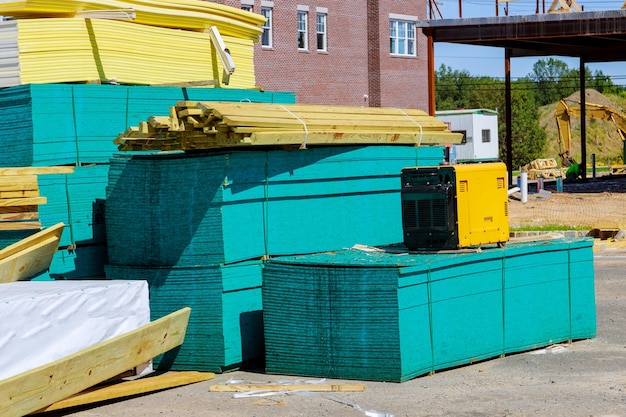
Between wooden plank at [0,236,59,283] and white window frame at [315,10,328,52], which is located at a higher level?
white window frame at [315,10,328,52]

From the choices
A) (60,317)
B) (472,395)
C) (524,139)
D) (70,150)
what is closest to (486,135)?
(524,139)

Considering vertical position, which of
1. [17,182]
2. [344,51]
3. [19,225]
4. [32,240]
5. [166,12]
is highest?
[344,51]

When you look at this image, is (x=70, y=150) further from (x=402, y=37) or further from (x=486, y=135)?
(x=486, y=135)

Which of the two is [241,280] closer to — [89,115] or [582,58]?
[89,115]

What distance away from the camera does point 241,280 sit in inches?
449

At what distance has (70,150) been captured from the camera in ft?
41.8

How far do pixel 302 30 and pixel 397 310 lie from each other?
3444 cm

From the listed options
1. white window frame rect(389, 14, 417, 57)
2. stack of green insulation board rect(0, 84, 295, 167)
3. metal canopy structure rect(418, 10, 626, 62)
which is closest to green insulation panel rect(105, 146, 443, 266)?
stack of green insulation board rect(0, 84, 295, 167)

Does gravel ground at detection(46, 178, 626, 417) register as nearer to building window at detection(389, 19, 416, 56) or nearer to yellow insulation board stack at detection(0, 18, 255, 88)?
yellow insulation board stack at detection(0, 18, 255, 88)

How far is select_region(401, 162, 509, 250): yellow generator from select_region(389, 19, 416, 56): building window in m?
36.5

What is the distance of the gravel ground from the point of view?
9430 millimetres

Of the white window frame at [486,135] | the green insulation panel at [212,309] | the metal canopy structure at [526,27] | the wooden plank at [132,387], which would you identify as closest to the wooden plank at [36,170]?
the green insulation panel at [212,309]

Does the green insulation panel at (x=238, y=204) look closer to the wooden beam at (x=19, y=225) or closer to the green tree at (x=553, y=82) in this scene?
the wooden beam at (x=19, y=225)

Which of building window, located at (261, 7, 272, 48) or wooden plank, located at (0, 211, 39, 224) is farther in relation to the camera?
building window, located at (261, 7, 272, 48)
